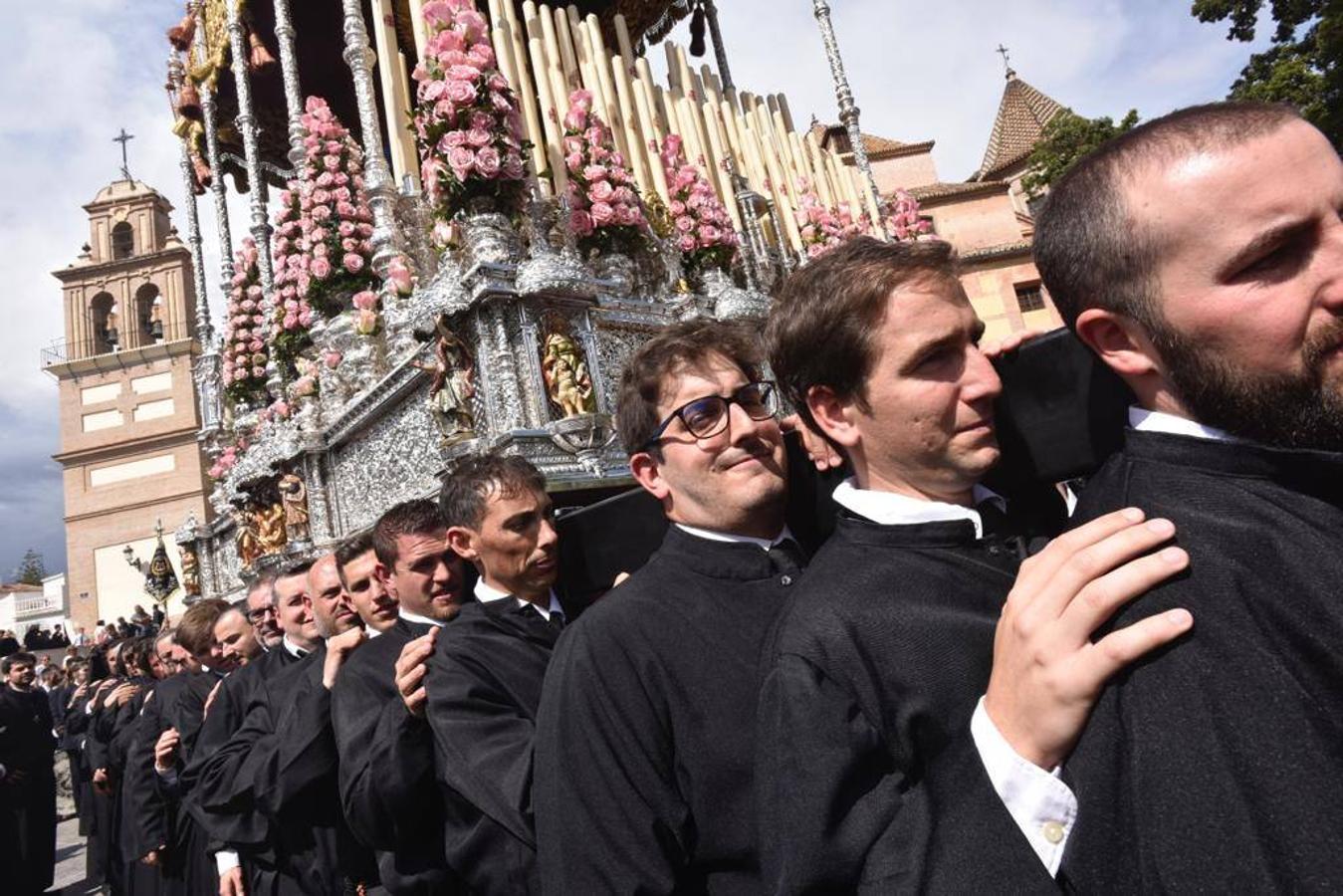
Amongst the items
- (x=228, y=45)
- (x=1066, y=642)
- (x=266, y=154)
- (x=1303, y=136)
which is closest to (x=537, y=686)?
(x=1066, y=642)

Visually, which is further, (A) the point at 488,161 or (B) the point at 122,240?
(B) the point at 122,240

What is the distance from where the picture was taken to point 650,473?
7.30 feet

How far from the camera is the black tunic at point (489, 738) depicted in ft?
7.55

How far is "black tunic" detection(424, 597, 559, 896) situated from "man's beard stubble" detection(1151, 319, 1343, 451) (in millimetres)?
1743

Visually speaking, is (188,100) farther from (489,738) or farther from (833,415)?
(833,415)

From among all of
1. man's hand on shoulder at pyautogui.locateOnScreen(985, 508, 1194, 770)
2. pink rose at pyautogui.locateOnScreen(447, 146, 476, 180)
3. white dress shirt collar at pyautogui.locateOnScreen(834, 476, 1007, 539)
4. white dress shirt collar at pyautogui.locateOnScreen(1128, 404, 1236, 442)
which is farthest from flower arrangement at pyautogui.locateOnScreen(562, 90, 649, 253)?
man's hand on shoulder at pyautogui.locateOnScreen(985, 508, 1194, 770)

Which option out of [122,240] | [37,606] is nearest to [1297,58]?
[122,240]

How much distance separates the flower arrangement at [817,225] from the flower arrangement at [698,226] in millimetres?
2708

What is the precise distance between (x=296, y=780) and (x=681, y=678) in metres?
2.38

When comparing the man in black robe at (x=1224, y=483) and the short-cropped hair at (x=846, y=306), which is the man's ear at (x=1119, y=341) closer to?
the man in black robe at (x=1224, y=483)

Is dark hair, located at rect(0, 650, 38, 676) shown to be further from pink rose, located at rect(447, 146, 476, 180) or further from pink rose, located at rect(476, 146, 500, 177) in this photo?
pink rose, located at rect(476, 146, 500, 177)

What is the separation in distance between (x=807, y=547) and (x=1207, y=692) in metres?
1.22

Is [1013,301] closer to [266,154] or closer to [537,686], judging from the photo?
[266,154]

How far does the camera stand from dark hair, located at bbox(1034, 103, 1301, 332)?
46.6 inches
